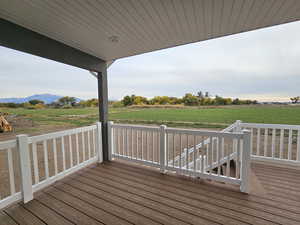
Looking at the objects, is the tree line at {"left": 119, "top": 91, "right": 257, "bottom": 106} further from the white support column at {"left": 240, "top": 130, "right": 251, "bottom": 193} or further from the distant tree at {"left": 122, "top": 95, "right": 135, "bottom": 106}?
the white support column at {"left": 240, "top": 130, "right": 251, "bottom": 193}

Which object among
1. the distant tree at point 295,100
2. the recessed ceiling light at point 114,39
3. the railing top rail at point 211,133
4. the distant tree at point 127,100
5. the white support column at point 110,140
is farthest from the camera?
the distant tree at point 127,100

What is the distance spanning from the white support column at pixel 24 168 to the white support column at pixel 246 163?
3.17m

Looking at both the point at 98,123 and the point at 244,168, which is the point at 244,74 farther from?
the point at 98,123

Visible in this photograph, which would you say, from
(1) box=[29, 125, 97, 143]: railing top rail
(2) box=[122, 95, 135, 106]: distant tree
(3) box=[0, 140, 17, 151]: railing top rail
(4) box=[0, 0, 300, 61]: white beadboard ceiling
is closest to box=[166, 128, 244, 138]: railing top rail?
(4) box=[0, 0, 300, 61]: white beadboard ceiling

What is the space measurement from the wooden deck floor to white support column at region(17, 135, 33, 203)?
128 millimetres

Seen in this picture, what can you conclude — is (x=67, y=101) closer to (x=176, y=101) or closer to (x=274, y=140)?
(x=176, y=101)

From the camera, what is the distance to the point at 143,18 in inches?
69.6

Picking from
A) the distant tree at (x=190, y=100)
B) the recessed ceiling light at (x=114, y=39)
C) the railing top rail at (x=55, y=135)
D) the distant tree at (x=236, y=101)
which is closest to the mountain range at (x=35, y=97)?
the railing top rail at (x=55, y=135)

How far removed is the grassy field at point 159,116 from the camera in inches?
129

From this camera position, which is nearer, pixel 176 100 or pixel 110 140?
pixel 110 140

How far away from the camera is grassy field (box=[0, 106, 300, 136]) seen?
10.8 ft

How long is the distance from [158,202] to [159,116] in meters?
4.59

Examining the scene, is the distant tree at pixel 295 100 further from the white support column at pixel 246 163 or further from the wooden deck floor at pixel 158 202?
the white support column at pixel 246 163

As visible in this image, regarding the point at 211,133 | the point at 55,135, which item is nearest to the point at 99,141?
the point at 55,135
